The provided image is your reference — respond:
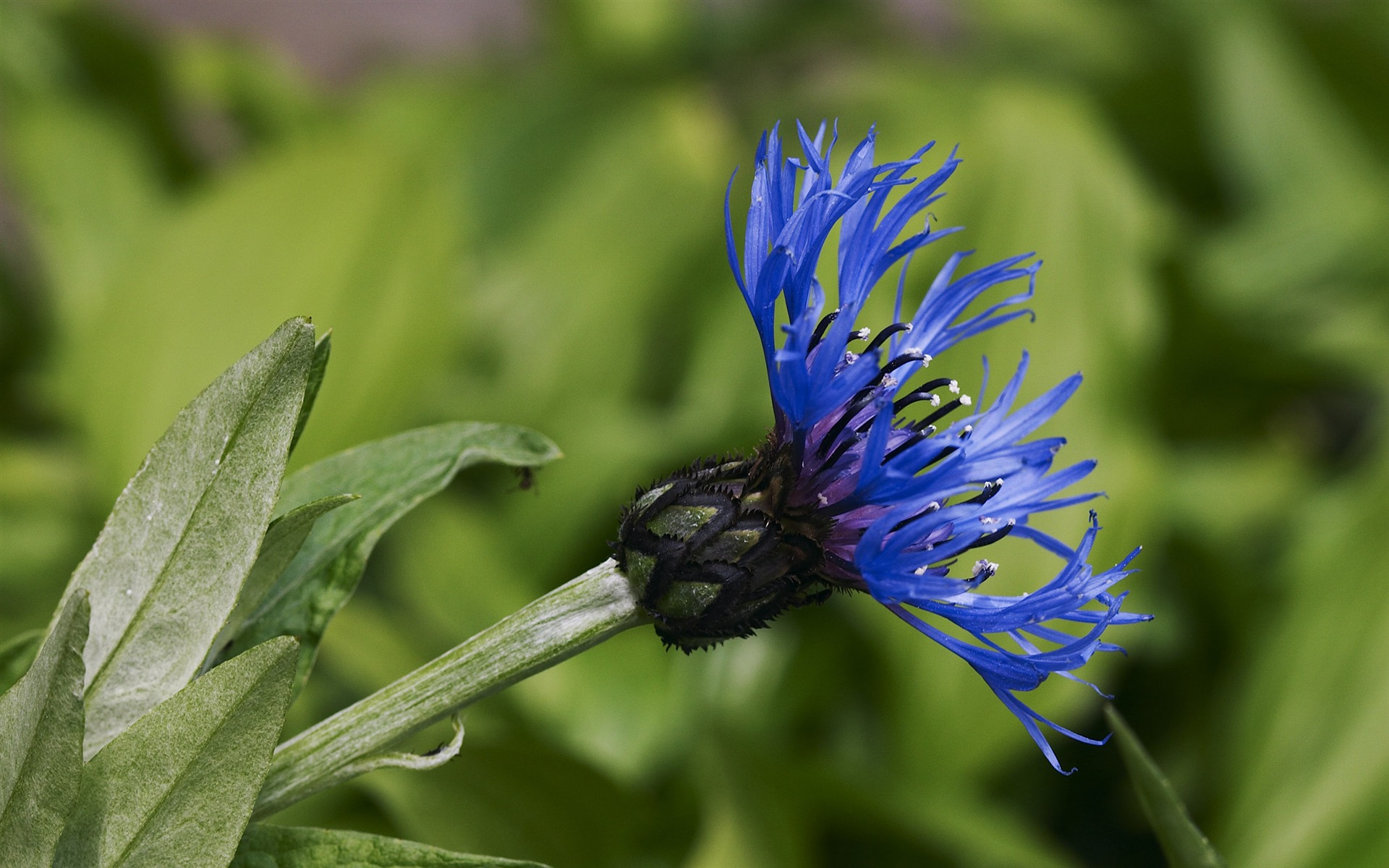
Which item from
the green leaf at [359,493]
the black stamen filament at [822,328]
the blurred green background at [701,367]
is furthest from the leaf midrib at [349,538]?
the blurred green background at [701,367]

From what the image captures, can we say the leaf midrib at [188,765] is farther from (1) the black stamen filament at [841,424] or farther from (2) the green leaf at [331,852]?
(1) the black stamen filament at [841,424]

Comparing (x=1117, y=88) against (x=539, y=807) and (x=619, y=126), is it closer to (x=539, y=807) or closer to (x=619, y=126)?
(x=619, y=126)

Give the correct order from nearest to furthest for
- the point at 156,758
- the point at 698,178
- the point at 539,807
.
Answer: the point at 156,758 → the point at 539,807 → the point at 698,178

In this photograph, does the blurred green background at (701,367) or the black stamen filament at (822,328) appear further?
the blurred green background at (701,367)

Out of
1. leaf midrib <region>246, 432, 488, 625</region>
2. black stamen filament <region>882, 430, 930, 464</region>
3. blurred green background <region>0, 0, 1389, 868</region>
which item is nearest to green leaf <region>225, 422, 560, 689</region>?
leaf midrib <region>246, 432, 488, 625</region>

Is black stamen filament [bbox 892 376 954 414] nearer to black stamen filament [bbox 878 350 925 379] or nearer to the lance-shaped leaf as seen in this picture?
black stamen filament [bbox 878 350 925 379]

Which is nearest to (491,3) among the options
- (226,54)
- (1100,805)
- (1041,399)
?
(226,54)
